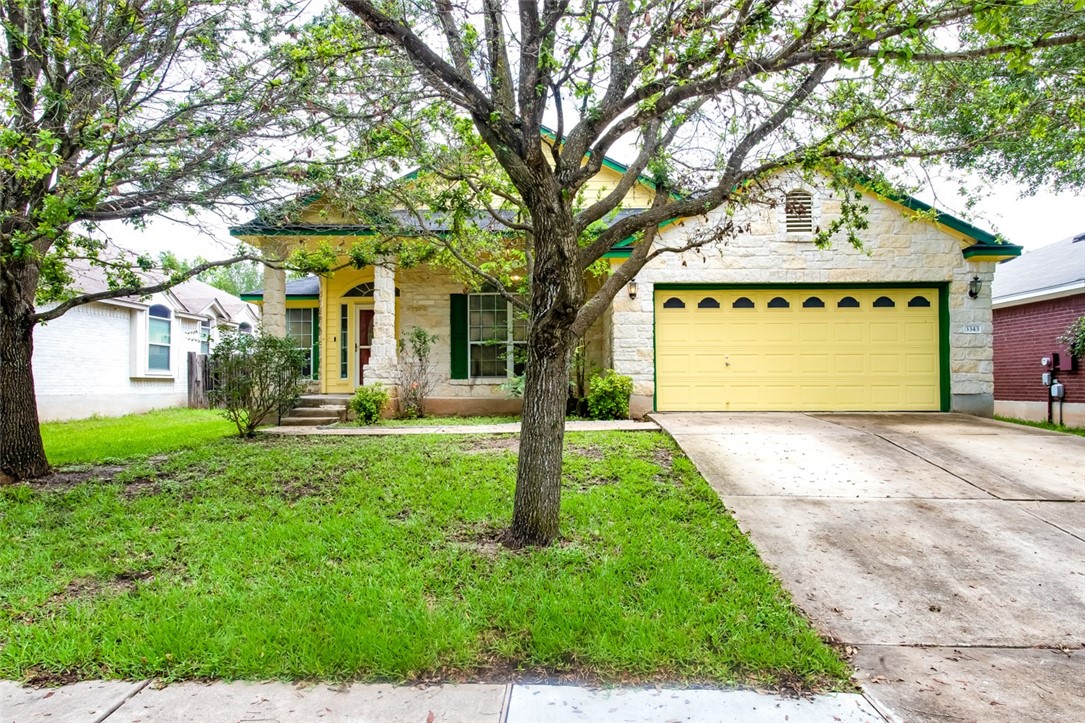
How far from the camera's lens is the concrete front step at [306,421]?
1042 cm

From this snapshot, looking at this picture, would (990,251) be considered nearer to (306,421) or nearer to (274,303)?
(306,421)

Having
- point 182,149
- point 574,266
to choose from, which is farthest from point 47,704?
point 182,149

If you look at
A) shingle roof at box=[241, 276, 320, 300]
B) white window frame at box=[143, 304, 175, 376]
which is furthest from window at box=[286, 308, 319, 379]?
white window frame at box=[143, 304, 175, 376]

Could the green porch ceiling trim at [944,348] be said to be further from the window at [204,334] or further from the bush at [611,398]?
the window at [204,334]

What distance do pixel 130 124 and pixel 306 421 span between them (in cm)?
605

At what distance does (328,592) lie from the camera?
350 cm

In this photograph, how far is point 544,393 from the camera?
429cm

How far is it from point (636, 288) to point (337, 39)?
658 centimetres

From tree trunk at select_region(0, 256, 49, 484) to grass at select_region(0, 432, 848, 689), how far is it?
824 millimetres

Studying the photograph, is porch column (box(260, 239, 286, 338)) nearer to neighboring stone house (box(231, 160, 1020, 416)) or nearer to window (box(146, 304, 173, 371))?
neighboring stone house (box(231, 160, 1020, 416))

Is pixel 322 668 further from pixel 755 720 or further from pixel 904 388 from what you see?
pixel 904 388

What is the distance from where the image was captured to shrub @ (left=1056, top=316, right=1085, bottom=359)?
1085cm

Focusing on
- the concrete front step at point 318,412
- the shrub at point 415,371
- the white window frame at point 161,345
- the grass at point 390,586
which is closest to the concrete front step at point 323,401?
the concrete front step at point 318,412

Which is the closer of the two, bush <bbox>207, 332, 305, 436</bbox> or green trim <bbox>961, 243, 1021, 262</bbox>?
bush <bbox>207, 332, 305, 436</bbox>
